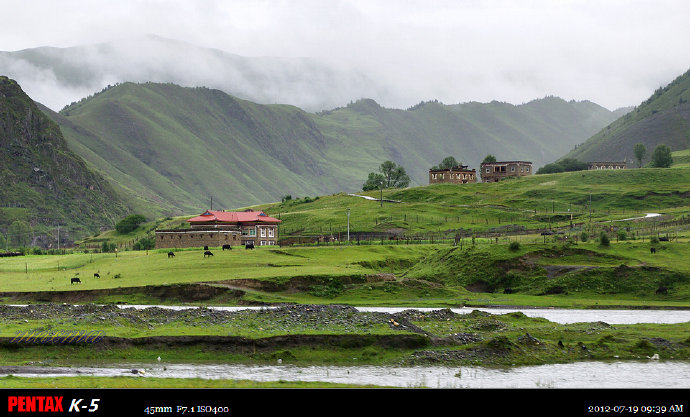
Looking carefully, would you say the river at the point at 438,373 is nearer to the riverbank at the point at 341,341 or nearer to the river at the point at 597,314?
the riverbank at the point at 341,341

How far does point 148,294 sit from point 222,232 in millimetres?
62071

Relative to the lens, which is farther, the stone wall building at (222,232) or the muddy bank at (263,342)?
the stone wall building at (222,232)

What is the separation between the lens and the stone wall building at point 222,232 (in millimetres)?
153500

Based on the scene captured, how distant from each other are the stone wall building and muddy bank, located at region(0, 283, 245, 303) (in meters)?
58.9

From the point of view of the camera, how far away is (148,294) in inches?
3600

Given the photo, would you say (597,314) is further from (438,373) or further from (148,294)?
(148,294)

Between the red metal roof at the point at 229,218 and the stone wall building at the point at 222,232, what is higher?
the red metal roof at the point at 229,218
